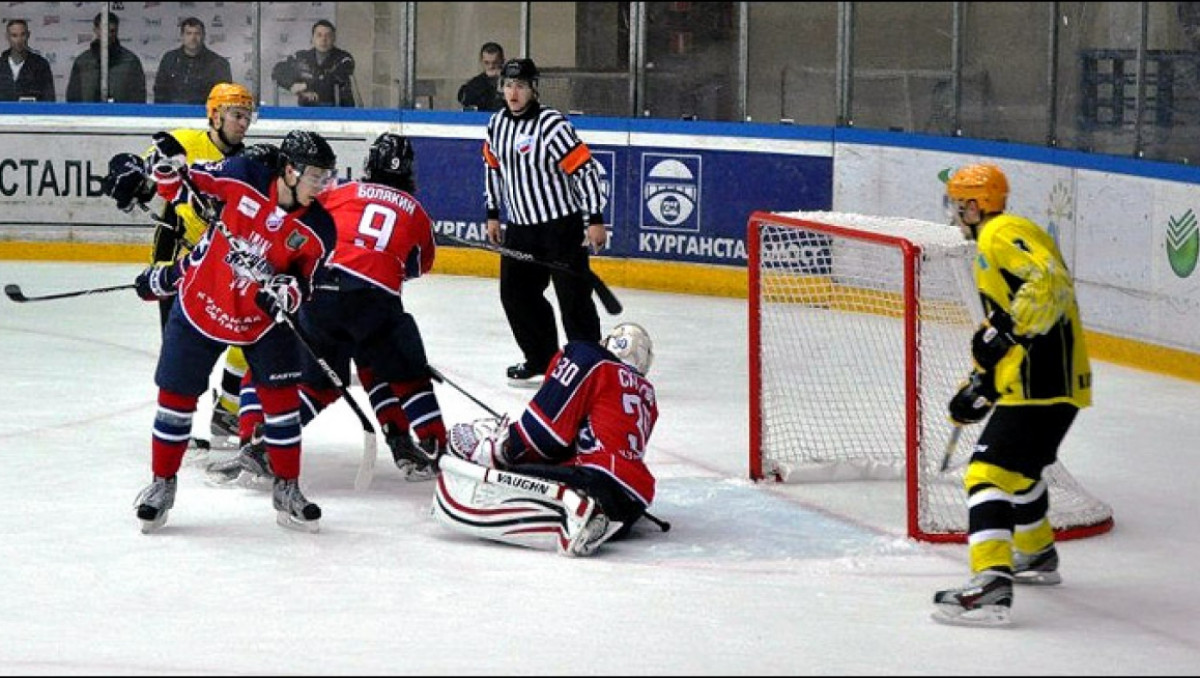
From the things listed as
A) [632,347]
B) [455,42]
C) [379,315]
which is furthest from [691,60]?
[632,347]

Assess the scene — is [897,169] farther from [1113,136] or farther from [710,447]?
[710,447]

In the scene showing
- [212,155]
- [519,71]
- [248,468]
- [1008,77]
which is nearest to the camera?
[248,468]

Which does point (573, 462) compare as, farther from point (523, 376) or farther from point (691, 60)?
point (691, 60)

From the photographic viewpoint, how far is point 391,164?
7316 mm

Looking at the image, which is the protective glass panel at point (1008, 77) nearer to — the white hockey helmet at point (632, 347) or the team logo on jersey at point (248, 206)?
the white hockey helmet at point (632, 347)

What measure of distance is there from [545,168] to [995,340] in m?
4.02

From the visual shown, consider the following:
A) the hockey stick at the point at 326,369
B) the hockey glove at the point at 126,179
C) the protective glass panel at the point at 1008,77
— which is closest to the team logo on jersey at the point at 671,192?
the protective glass panel at the point at 1008,77

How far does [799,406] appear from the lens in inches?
324

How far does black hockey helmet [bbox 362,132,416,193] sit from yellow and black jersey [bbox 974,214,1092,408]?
229 cm

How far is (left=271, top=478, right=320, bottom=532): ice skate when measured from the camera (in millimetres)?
6488

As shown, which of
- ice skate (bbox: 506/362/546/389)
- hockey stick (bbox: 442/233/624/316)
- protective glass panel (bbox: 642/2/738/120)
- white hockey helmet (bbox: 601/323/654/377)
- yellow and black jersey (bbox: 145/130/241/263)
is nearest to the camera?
white hockey helmet (bbox: 601/323/654/377)

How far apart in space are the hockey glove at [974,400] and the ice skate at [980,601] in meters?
0.42

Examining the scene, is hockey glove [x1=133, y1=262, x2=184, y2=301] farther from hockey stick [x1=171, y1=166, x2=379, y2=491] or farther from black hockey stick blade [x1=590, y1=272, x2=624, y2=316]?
black hockey stick blade [x1=590, y1=272, x2=624, y2=316]

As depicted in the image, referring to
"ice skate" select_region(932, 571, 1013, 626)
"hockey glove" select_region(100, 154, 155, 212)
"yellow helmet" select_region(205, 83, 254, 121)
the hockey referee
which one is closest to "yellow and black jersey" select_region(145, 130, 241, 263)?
"yellow helmet" select_region(205, 83, 254, 121)
